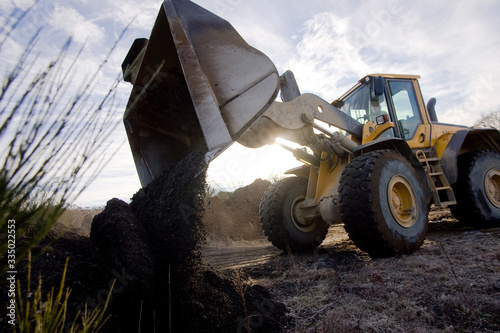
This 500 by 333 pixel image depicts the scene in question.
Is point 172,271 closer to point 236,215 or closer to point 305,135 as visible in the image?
point 305,135

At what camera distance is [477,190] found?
491 cm

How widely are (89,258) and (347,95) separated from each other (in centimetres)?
476

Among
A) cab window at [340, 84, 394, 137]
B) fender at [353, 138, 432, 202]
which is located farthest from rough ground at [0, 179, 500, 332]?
cab window at [340, 84, 394, 137]

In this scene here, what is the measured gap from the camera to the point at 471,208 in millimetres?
4902

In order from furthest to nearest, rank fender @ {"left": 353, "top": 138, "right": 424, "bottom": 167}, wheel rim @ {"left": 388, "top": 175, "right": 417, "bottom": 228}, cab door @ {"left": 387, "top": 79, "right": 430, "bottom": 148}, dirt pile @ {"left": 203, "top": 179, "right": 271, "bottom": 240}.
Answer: dirt pile @ {"left": 203, "top": 179, "right": 271, "bottom": 240}, cab door @ {"left": 387, "top": 79, "right": 430, "bottom": 148}, fender @ {"left": 353, "top": 138, "right": 424, "bottom": 167}, wheel rim @ {"left": 388, "top": 175, "right": 417, "bottom": 228}

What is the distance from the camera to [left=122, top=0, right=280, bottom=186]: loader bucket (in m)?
2.53

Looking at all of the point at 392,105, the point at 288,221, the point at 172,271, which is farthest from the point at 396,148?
the point at 172,271

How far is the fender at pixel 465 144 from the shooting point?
4754 millimetres

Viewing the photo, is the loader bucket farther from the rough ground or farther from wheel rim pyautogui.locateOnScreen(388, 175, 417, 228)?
wheel rim pyautogui.locateOnScreen(388, 175, 417, 228)

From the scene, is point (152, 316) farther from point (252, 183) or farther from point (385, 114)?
point (252, 183)

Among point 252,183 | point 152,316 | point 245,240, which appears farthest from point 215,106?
point 252,183

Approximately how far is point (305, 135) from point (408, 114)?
7.63 feet

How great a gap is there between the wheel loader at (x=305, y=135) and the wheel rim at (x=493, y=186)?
26 millimetres

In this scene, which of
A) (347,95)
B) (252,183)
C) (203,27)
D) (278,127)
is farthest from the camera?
(252,183)
